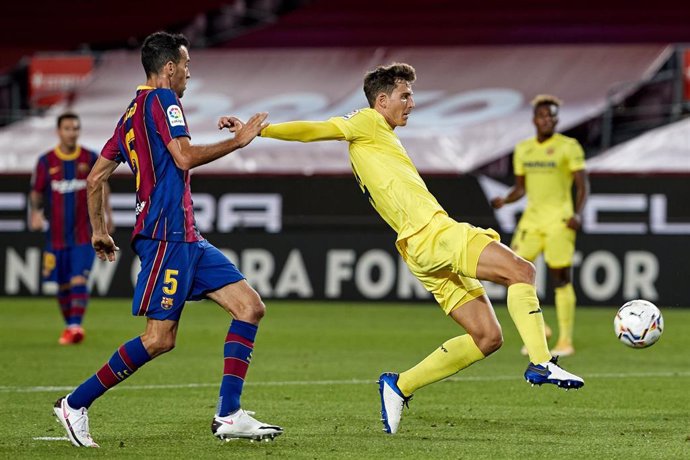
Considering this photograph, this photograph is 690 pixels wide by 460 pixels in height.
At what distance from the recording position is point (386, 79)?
7.05 meters

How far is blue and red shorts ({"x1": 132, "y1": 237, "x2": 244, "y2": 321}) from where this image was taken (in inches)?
255

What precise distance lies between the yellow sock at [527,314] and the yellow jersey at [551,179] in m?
4.59

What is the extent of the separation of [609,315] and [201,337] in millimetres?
4765

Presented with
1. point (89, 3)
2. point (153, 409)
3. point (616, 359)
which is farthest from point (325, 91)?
point (153, 409)

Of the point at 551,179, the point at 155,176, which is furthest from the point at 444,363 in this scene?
the point at 551,179

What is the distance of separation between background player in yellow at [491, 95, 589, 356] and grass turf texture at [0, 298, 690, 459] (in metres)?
0.55

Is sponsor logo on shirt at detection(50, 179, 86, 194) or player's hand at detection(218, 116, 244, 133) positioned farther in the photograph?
sponsor logo on shirt at detection(50, 179, 86, 194)

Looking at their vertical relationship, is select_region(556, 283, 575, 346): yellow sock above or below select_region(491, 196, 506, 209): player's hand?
below

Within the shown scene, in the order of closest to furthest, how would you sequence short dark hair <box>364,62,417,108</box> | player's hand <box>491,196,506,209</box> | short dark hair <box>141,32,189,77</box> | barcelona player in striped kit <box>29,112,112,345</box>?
short dark hair <box>141,32,189,77</box>, short dark hair <box>364,62,417,108</box>, player's hand <box>491,196,506,209</box>, barcelona player in striped kit <box>29,112,112,345</box>

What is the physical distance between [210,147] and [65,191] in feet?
21.0

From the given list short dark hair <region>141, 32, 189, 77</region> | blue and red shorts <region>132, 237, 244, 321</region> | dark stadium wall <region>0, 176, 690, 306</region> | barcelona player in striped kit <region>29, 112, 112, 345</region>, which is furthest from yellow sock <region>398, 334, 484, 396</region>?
dark stadium wall <region>0, 176, 690, 306</region>

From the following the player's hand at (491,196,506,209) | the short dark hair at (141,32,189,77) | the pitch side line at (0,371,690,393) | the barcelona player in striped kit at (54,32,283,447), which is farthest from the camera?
the player's hand at (491,196,506,209)

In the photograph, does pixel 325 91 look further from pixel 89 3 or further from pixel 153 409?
pixel 153 409

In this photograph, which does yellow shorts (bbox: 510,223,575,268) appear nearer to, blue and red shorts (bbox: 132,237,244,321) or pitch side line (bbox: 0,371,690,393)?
pitch side line (bbox: 0,371,690,393)
